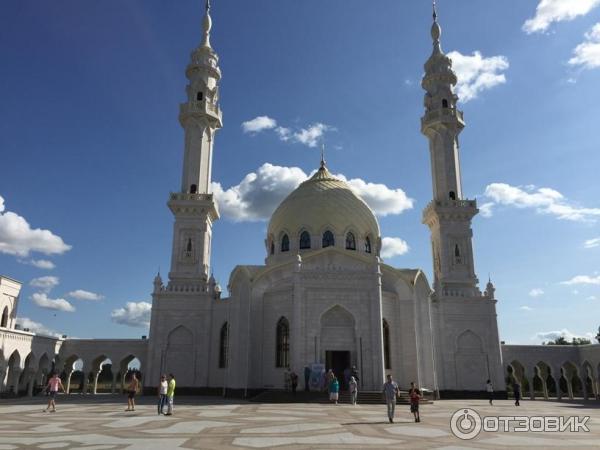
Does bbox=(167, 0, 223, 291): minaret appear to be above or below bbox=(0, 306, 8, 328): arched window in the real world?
above

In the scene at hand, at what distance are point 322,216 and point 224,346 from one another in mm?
12439

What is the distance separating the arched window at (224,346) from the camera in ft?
118

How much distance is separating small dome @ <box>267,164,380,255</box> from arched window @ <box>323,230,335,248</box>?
0.29 meters

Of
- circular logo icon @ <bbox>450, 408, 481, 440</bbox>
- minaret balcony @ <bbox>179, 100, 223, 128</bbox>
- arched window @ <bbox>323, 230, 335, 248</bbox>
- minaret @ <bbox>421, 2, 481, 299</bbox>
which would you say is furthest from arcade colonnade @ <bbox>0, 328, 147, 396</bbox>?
circular logo icon @ <bbox>450, 408, 481, 440</bbox>

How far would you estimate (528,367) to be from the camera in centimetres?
4000

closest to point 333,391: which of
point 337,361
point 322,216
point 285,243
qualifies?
point 337,361

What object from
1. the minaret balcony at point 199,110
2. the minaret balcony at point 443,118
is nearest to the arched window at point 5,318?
the minaret balcony at point 199,110

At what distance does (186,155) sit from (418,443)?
33928 millimetres

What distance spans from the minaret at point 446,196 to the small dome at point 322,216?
17.6 ft

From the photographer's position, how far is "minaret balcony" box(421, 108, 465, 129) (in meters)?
42.9

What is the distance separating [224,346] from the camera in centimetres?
3659

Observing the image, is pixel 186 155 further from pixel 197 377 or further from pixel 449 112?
pixel 449 112

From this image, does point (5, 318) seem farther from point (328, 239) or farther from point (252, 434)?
point (252, 434)

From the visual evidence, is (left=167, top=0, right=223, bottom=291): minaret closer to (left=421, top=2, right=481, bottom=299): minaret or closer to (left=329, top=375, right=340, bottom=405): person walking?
(left=329, top=375, right=340, bottom=405): person walking
